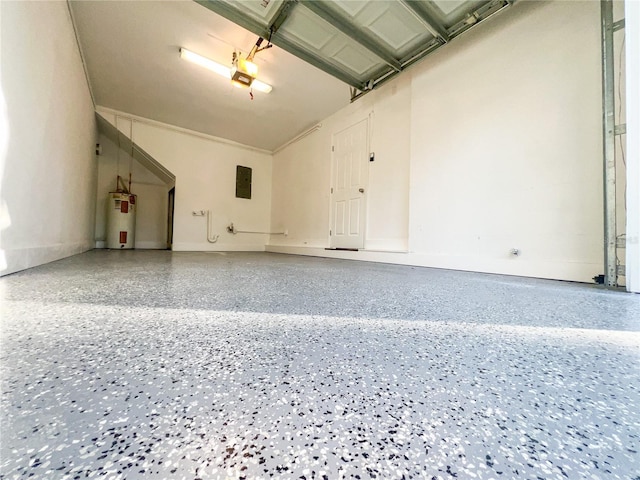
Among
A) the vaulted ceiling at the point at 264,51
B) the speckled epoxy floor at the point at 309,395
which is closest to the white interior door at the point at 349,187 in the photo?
the vaulted ceiling at the point at 264,51

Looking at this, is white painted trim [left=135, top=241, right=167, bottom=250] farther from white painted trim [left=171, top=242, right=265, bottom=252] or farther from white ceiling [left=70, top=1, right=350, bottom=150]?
white ceiling [left=70, top=1, right=350, bottom=150]

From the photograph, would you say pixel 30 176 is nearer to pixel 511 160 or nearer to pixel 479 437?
pixel 479 437

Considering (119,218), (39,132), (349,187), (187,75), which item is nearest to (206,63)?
(187,75)

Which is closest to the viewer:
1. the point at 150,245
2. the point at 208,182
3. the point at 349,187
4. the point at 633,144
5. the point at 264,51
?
the point at 633,144

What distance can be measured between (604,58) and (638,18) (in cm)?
25

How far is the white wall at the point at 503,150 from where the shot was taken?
6.06 ft

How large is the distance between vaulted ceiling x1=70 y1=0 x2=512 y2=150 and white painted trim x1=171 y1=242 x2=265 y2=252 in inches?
95.9

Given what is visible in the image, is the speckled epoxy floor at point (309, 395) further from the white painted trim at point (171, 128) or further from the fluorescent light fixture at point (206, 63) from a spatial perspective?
the white painted trim at point (171, 128)

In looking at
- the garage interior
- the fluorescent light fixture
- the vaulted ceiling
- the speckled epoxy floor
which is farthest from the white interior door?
the speckled epoxy floor

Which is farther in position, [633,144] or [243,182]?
[243,182]

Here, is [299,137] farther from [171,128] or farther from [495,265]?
[495,265]

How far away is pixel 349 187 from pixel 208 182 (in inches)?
124

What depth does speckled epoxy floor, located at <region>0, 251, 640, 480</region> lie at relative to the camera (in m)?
0.24

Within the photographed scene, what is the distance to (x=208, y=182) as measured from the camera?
17.8 feet
